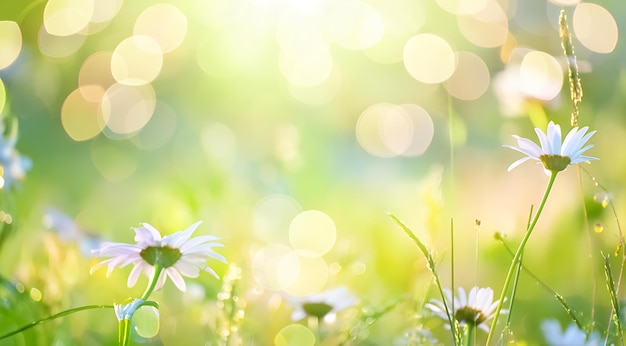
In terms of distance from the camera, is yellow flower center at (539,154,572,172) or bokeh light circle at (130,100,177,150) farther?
bokeh light circle at (130,100,177,150)

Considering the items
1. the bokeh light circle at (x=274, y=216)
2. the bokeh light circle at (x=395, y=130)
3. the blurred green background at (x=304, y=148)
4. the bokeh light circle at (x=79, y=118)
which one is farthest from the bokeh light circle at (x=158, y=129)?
the bokeh light circle at (x=274, y=216)

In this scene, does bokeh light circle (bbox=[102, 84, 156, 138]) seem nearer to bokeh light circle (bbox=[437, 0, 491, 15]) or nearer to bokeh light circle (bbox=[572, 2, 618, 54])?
bokeh light circle (bbox=[437, 0, 491, 15])

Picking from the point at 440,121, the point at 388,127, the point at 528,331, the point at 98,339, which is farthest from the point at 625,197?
the point at 388,127

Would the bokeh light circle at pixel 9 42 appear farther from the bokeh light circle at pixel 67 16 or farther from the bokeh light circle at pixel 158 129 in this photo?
the bokeh light circle at pixel 158 129

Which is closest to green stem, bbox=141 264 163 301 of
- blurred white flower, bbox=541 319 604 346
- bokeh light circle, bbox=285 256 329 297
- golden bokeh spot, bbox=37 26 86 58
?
blurred white flower, bbox=541 319 604 346

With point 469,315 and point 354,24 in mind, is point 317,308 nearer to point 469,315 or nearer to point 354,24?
point 469,315

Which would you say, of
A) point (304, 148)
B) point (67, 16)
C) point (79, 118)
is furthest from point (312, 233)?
point (67, 16)

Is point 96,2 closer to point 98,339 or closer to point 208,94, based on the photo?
point 208,94

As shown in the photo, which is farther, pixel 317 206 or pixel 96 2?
pixel 96 2
